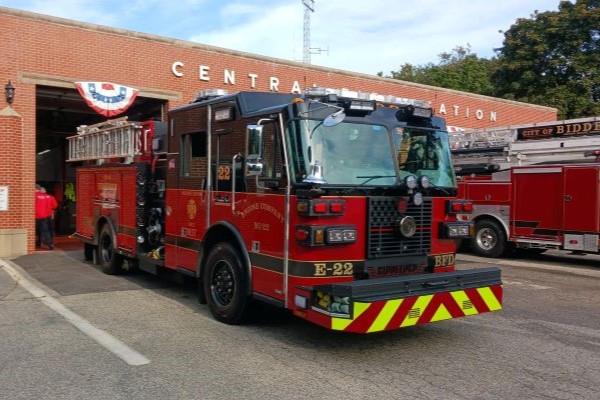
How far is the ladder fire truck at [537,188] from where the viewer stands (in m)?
12.3

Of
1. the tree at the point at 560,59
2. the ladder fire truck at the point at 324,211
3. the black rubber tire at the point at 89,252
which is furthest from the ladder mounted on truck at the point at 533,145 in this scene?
the tree at the point at 560,59

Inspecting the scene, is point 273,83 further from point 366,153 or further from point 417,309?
point 417,309

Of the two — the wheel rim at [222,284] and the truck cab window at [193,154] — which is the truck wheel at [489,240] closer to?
the truck cab window at [193,154]

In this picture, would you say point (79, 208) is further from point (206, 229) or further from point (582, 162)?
point (582, 162)

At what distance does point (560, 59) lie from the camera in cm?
2848

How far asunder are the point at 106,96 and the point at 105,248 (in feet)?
16.1

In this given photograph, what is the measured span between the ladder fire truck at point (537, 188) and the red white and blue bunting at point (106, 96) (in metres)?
8.25

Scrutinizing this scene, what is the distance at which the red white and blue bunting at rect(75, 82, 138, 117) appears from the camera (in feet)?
44.3

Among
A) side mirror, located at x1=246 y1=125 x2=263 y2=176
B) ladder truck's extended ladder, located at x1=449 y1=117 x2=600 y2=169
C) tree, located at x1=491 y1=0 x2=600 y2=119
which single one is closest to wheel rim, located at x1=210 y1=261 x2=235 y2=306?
side mirror, located at x1=246 y1=125 x2=263 y2=176

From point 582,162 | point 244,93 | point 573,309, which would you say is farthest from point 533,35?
point 244,93

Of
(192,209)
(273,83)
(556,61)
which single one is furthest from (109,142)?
(556,61)

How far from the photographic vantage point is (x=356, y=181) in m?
5.64

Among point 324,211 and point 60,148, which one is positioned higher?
point 60,148

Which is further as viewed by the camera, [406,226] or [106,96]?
[106,96]
